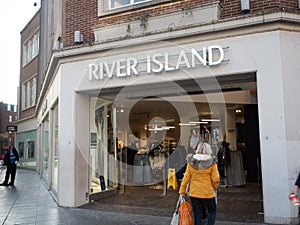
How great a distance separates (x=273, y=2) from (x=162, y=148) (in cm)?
779

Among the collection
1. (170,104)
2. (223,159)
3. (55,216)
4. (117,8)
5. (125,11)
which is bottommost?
(55,216)

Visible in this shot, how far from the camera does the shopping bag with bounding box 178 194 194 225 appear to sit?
5.13 m

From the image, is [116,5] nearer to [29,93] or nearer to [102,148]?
[102,148]

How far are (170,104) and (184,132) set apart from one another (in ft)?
7.61

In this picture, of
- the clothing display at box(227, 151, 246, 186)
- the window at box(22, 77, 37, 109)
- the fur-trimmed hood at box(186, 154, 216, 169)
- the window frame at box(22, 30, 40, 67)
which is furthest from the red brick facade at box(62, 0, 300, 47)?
the window at box(22, 77, 37, 109)

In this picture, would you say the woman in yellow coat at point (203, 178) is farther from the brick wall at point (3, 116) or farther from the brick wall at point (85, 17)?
the brick wall at point (3, 116)

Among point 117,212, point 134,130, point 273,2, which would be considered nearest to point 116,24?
point 273,2

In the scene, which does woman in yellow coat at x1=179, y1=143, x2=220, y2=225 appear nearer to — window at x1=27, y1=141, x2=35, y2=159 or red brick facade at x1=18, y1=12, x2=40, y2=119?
red brick facade at x1=18, y1=12, x2=40, y2=119

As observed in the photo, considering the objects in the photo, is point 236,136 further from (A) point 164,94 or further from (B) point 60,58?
(B) point 60,58

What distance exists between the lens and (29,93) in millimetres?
23797

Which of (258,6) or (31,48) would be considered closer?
(258,6)

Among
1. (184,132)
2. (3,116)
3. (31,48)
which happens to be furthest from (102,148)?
(3,116)

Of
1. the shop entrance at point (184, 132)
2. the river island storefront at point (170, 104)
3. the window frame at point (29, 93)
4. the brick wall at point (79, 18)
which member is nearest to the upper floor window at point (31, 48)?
the window frame at point (29, 93)

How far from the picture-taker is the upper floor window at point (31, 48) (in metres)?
22.6
